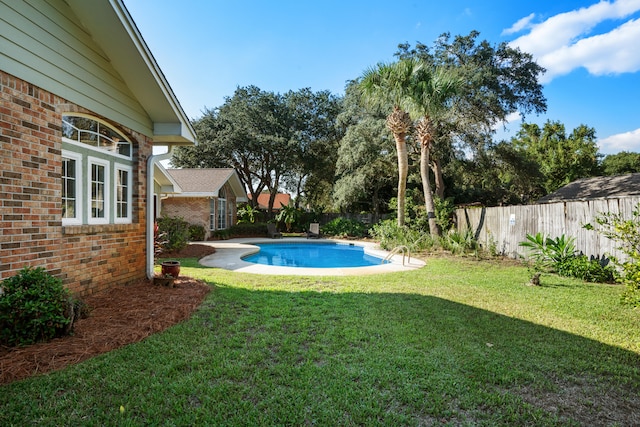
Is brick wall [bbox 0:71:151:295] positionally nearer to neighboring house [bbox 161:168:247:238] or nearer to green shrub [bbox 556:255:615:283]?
green shrub [bbox 556:255:615:283]

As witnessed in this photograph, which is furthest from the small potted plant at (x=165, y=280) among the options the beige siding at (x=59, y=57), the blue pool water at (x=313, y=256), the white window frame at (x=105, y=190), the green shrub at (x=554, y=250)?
the green shrub at (x=554, y=250)

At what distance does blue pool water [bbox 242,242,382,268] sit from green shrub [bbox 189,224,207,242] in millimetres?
3332

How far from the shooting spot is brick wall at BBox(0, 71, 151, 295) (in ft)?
12.7

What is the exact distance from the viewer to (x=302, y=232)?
26.0m

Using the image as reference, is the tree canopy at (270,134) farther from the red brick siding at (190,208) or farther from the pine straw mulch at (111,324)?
the pine straw mulch at (111,324)

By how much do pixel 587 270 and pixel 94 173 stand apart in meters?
11.1

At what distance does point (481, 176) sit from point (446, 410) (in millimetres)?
22935

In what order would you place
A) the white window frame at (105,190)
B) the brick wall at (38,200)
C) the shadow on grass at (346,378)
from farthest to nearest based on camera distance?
the white window frame at (105,190) < the brick wall at (38,200) < the shadow on grass at (346,378)

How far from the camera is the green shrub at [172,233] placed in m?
12.1

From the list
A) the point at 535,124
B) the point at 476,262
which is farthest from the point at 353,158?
the point at 535,124

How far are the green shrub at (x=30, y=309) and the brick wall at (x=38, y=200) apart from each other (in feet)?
1.31

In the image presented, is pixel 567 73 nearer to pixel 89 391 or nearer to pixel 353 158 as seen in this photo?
pixel 353 158

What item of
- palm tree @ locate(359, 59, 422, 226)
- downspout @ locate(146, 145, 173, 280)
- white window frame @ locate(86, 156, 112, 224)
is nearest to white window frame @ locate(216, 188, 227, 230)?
palm tree @ locate(359, 59, 422, 226)

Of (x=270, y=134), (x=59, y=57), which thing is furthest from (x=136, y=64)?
(x=270, y=134)
